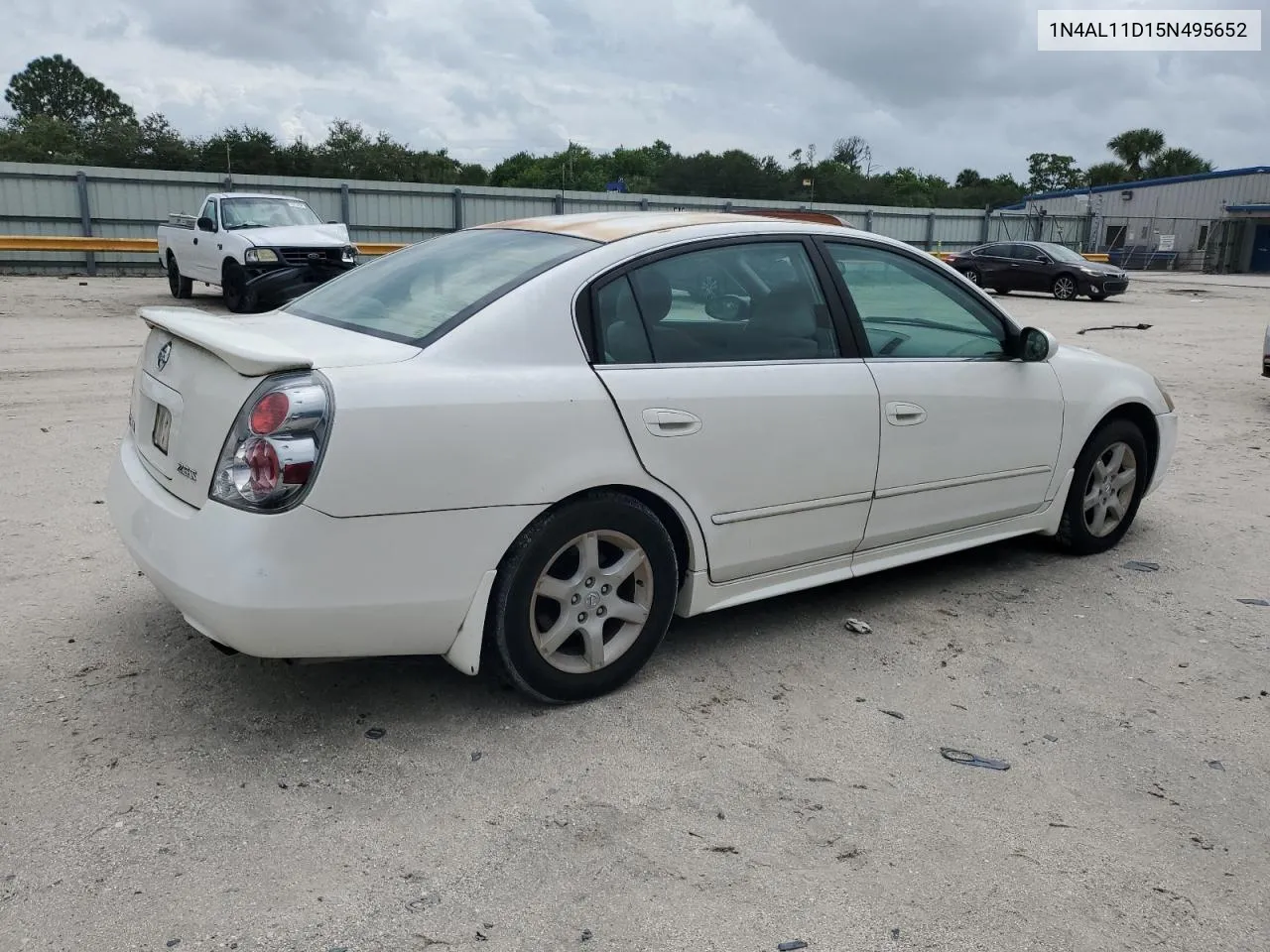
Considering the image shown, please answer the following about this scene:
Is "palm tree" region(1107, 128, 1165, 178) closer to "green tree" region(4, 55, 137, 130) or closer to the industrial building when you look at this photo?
the industrial building

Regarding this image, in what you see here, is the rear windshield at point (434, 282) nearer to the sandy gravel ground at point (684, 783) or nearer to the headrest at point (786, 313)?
the headrest at point (786, 313)

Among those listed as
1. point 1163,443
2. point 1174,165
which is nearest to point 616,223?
point 1163,443

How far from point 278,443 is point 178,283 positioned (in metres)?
16.8

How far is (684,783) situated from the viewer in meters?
2.97

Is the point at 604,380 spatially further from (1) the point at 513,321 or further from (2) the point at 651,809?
(2) the point at 651,809

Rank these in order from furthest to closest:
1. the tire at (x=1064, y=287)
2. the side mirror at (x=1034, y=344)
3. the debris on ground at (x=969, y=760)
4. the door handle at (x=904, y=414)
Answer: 1. the tire at (x=1064, y=287)
2. the side mirror at (x=1034, y=344)
3. the door handle at (x=904, y=414)
4. the debris on ground at (x=969, y=760)

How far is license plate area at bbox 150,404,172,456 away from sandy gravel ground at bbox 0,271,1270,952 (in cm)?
79

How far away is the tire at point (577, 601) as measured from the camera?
313 centimetres

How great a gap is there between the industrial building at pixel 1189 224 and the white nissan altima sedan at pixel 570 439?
146ft

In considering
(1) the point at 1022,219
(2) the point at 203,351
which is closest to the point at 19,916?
(2) the point at 203,351

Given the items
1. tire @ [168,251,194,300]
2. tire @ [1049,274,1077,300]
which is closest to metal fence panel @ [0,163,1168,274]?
tire @ [1049,274,1077,300]

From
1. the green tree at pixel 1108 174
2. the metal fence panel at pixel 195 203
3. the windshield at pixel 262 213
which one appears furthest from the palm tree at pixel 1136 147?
the windshield at pixel 262 213

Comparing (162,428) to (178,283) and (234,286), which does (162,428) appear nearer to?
(234,286)

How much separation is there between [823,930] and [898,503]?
2010 mm
